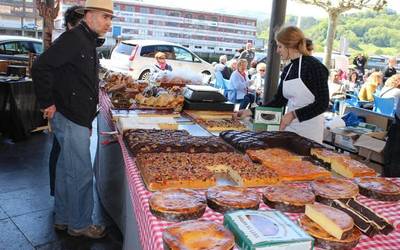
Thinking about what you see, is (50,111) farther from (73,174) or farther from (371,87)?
(371,87)

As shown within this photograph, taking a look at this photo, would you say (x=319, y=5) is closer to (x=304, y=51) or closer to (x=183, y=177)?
(x=304, y=51)

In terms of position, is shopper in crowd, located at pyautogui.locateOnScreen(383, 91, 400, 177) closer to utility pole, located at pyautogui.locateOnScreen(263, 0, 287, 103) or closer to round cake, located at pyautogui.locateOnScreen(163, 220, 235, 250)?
utility pole, located at pyautogui.locateOnScreen(263, 0, 287, 103)

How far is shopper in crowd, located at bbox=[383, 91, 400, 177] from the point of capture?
3.91 metres

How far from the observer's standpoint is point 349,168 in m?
2.02

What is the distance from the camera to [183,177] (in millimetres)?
1764

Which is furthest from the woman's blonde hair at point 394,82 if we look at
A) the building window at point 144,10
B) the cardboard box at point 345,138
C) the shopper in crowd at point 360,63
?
the building window at point 144,10

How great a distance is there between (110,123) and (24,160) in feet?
6.85

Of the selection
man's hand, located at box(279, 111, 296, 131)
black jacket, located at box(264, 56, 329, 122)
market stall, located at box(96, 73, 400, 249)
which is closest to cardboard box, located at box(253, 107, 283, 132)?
man's hand, located at box(279, 111, 296, 131)

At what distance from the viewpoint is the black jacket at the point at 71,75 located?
8.31 feet

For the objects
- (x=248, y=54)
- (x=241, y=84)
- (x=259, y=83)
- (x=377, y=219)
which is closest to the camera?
(x=377, y=219)

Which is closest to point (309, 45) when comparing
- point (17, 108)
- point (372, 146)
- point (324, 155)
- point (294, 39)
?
point (294, 39)

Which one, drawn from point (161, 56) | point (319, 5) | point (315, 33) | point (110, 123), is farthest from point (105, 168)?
point (315, 33)

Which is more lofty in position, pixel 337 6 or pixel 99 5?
pixel 337 6

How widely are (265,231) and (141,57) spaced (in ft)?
35.4
